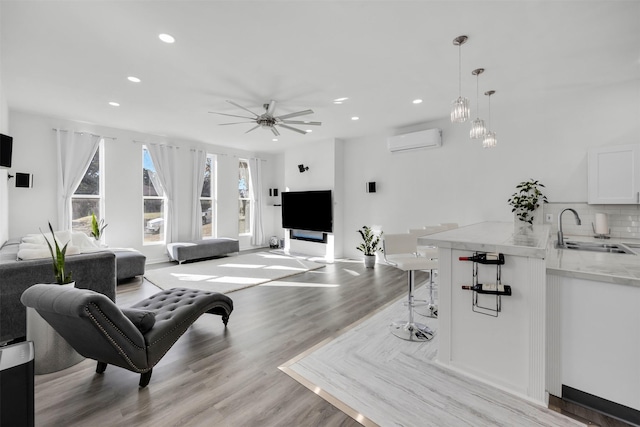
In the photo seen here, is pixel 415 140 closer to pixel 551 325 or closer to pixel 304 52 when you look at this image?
pixel 304 52

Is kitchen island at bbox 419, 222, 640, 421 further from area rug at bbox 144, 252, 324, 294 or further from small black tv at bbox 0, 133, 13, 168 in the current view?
small black tv at bbox 0, 133, 13, 168

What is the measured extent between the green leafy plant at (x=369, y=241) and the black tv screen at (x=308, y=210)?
0.87 meters

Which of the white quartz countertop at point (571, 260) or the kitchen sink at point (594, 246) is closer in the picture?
the white quartz countertop at point (571, 260)

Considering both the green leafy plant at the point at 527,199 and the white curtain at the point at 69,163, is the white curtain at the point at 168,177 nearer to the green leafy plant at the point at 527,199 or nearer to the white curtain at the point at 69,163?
the white curtain at the point at 69,163

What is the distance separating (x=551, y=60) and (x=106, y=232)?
781 cm

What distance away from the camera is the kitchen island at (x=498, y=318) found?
1.82 meters

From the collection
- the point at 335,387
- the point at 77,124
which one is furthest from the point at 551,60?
the point at 77,124

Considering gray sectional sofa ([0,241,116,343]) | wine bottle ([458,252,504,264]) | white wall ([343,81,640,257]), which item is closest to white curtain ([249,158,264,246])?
white wall ([343,81,640,257])

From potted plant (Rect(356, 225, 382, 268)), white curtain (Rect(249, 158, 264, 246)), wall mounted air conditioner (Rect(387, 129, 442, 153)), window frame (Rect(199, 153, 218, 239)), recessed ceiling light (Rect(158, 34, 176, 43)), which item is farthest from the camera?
white curtain (Rect(249, 158, 264, 246))

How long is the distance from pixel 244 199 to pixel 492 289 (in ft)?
24.1

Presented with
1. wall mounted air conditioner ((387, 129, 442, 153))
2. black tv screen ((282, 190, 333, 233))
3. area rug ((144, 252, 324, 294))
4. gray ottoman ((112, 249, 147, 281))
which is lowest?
area rug ((144, 252, 324, 294))

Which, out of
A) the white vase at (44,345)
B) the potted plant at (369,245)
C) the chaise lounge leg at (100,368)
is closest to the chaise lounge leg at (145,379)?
the chaise lounge leg at (100,368)

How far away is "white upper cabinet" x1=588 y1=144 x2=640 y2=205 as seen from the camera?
335 cm

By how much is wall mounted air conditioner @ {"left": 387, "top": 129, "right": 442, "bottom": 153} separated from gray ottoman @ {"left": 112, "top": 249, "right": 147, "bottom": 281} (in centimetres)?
525
